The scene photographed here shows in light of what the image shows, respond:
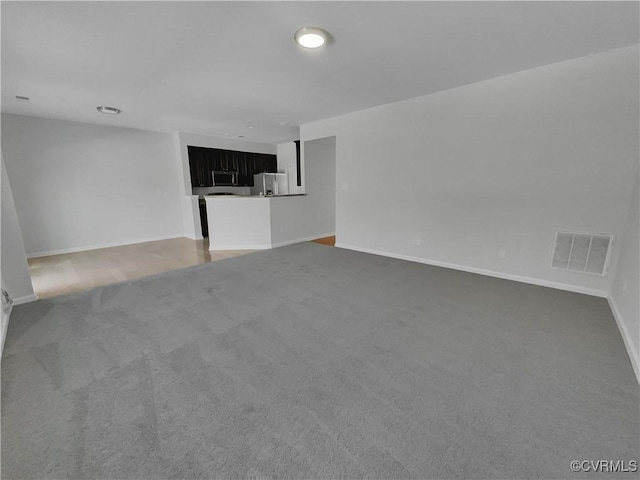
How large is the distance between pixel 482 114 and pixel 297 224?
3.76 metres

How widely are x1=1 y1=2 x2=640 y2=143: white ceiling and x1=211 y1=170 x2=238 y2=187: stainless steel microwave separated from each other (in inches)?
121

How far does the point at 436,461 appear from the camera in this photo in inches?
46.5

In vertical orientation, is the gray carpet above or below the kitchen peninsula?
below

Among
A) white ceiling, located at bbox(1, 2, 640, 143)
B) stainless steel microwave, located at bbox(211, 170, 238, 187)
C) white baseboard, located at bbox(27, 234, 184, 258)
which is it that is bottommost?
white baseboard, located at bbox(27, 234, 184, 258)

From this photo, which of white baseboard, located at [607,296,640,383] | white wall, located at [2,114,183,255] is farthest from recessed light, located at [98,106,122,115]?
white baseboard, located at [607,296,640,383]

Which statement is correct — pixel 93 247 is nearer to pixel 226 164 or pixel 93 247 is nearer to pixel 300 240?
pixel 226 164

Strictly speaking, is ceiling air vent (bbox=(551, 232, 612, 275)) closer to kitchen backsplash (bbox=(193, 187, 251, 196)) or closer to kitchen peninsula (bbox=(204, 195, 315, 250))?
kitchen peninsula (bbox=(204, 195, 315, 250))

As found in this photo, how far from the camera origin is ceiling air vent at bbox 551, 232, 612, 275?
279cm

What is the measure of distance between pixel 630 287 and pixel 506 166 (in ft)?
5.61

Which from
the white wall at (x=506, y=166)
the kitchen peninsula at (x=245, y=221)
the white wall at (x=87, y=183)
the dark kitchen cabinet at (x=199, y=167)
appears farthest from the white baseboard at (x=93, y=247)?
the white wall at (x=506, y=166)

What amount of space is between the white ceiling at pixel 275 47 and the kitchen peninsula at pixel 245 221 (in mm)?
1793

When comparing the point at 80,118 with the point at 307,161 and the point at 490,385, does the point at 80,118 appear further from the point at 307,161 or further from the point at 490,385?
the point at 490,385

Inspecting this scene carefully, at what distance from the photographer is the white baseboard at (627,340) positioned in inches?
68.8

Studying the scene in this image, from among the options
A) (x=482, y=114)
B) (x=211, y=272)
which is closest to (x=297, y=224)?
(x=211, y=272)
